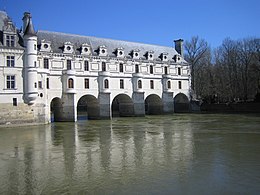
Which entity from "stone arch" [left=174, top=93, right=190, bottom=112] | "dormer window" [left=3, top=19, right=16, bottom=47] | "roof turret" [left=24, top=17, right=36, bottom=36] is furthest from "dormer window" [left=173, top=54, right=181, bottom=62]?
"dormer window" [left=3, top=19, right=16, bottom=47]

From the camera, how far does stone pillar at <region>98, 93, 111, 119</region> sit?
3238cm

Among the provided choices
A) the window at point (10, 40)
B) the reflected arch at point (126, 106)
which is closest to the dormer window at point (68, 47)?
the window at point (10, 40)

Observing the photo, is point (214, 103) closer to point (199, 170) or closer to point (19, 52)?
point (19, 52)

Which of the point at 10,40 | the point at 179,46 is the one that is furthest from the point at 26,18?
the point at 179,46

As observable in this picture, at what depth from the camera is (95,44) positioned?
34594mm

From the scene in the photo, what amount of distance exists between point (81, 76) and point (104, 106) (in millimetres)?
4463

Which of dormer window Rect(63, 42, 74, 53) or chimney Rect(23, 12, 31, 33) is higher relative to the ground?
chimney Rect(23, 12, 31, 33)

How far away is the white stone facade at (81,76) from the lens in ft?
84.3

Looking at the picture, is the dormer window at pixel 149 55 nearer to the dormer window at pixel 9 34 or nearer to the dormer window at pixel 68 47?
the dormer window at pixel 68 47

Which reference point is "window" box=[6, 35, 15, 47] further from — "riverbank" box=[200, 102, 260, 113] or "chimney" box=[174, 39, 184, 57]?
"riverbank" box=[200, 102, 260, 113]

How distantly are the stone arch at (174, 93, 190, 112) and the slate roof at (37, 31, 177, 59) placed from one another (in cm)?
653

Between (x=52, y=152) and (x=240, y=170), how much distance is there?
820 centimetres

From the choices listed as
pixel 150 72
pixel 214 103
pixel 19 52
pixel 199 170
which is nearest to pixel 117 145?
pixel 199 170

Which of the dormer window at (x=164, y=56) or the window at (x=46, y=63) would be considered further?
the dormer window at (x=164, y=56)
